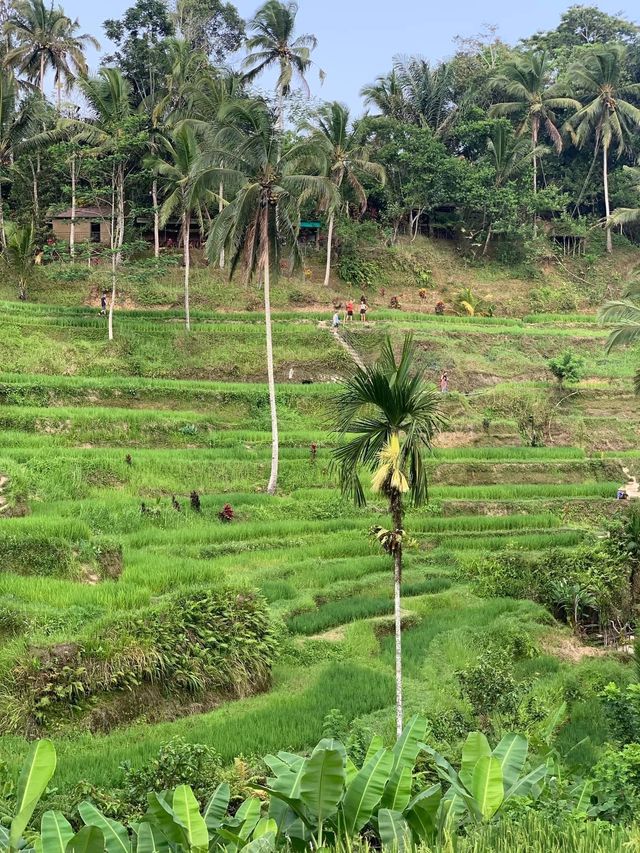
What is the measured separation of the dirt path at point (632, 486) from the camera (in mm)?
25562

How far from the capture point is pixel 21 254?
34.3 meters

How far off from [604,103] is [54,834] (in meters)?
48.6

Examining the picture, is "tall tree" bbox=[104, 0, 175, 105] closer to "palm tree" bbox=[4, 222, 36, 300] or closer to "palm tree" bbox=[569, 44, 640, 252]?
"palm tree" bbox=[4, 222, 36, 300]

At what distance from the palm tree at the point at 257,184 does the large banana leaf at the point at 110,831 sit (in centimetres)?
1651

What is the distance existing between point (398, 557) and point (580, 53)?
4890cm

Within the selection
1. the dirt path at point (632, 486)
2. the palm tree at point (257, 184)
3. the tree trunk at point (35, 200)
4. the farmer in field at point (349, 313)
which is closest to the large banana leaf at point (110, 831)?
the palm tree at point (257, 184)

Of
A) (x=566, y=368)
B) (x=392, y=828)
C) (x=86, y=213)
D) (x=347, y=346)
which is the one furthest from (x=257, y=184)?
(x=86, y=213)

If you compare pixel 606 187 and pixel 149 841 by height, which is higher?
pixel 606 187

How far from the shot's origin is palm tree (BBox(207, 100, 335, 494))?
833 inches

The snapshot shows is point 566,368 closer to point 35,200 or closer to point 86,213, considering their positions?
point 86,213

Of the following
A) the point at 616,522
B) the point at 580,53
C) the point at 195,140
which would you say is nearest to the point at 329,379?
the point at 195,140

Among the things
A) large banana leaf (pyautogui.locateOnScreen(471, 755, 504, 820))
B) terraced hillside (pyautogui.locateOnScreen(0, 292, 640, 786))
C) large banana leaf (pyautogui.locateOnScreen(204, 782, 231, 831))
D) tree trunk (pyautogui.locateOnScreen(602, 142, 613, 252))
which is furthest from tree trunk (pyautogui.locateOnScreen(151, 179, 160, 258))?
large banana leaf (pyautogui.locateOnScreen(471, 755, 504, 820))

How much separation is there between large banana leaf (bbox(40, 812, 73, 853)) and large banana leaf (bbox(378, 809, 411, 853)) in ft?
6.55

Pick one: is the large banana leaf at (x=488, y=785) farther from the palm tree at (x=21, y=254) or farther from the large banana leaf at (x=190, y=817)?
the palm tree at (x=21, y=254)
